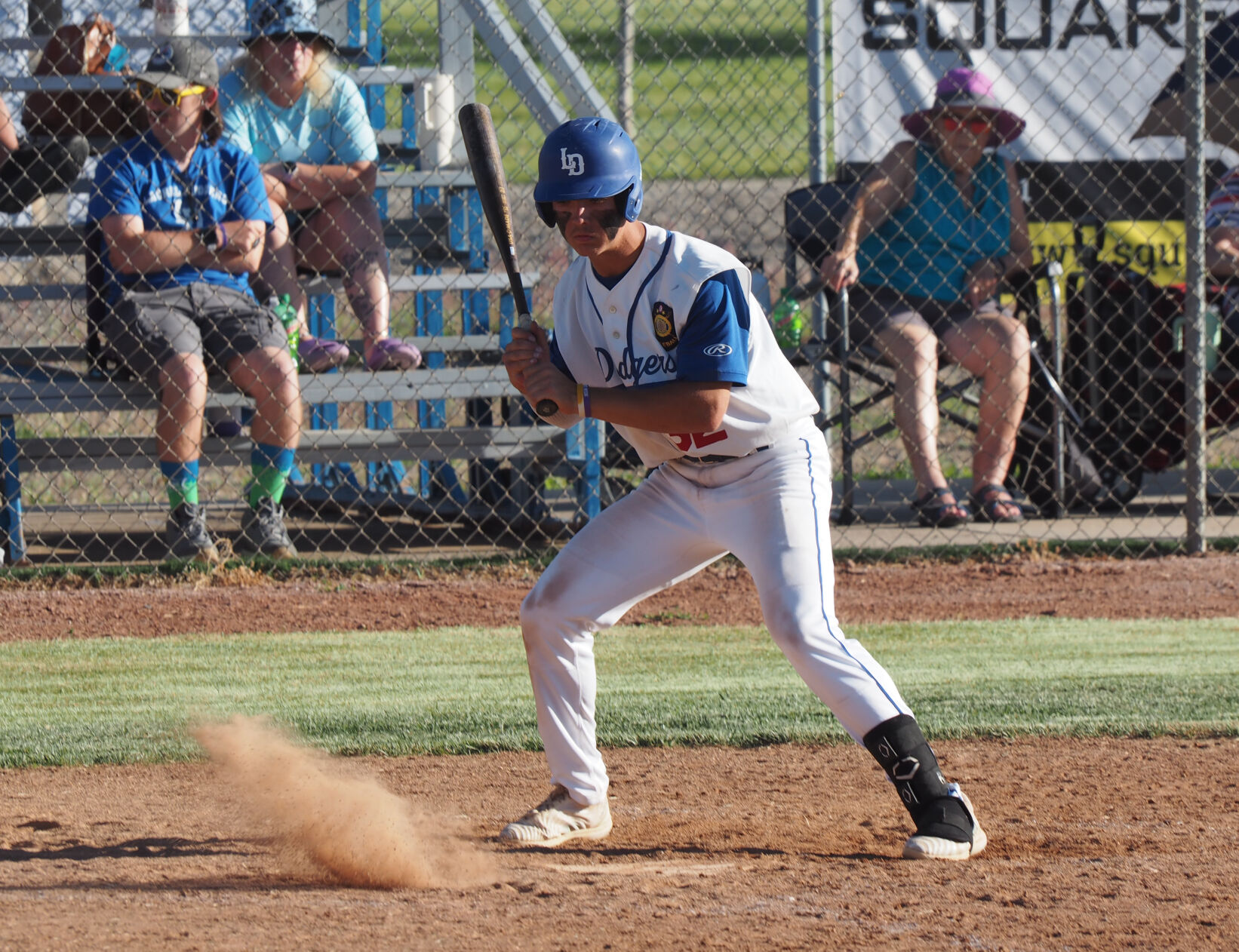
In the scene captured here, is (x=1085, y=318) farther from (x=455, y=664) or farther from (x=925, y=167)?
(x=455, y=664)

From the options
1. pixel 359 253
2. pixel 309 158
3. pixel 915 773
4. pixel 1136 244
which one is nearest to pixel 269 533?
pixel 359 253

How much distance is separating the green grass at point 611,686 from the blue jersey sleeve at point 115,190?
2.00m

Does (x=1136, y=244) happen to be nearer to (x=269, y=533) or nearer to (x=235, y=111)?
(x=235, y=111)

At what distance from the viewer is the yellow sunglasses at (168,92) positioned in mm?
6508

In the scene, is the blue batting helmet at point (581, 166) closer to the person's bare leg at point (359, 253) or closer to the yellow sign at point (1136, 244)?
the person's bare leg at point (359, 253)

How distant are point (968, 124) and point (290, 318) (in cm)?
346

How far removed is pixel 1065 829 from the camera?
3.41 m

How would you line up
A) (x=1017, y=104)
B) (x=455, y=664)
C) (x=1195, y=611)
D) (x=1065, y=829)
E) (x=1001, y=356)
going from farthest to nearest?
(x=1017, y=104) → (x=1001, y=356) → (x=1195, y=611) → (x=455, y=664) → (x=1065, y=829)

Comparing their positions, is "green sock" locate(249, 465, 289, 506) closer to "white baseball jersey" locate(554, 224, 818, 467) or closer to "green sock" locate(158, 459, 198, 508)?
"green sock" locate(158, 459, 198, 508)

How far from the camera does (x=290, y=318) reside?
7012mm

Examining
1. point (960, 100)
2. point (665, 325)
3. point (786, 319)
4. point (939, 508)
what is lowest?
point (939, 508)

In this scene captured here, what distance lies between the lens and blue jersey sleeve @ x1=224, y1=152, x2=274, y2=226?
265 inches

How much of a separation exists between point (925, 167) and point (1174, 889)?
514 cm

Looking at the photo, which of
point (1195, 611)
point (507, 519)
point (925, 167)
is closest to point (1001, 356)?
point (925, 167)
